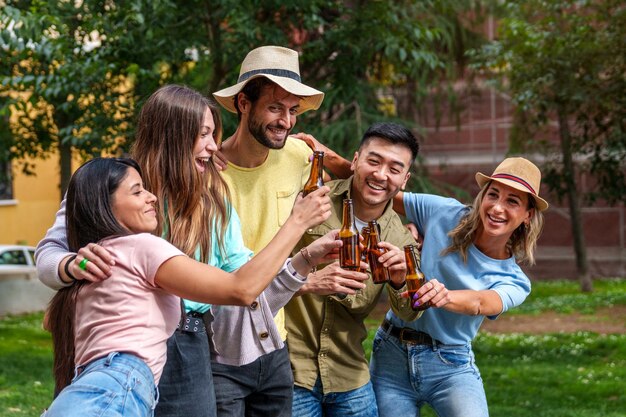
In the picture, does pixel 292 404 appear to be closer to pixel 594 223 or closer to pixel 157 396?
pixel 157 396

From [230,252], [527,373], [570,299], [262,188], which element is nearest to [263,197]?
[262,188]

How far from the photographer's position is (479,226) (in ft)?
13.5

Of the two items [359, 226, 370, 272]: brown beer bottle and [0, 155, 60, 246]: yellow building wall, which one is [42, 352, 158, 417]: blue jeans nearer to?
[359, 226, 370, 272]: brown beer bottle

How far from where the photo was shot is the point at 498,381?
33.6ft

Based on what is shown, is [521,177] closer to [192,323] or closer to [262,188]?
[262,188]

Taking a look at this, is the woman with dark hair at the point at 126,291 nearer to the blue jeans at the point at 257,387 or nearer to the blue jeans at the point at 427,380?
the blue jeans at the point at 257,387

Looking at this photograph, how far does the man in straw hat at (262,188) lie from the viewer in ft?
11.5

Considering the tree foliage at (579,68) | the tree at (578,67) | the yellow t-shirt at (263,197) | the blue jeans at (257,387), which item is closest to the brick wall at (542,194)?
the tree at (578,67)

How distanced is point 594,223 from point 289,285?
24342 mm

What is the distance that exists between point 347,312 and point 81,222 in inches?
59.0

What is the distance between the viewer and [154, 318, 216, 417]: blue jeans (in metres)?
3.13

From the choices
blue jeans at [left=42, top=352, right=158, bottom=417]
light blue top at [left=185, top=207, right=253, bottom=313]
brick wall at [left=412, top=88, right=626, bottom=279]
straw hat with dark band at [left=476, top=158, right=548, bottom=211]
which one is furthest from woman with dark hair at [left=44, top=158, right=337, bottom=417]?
brick wall at [left=412, top=88, right=626, bottom=279]

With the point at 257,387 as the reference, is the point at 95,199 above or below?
above

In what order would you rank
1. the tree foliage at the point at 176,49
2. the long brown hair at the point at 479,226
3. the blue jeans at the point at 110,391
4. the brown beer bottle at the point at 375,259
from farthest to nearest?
1. the tree foliage at the point at 176,49
2. the long brown hair at the point at 479,226
3. the brown beer bottle at the point at 375,259
4. the blue jeans at the point at 110,391
